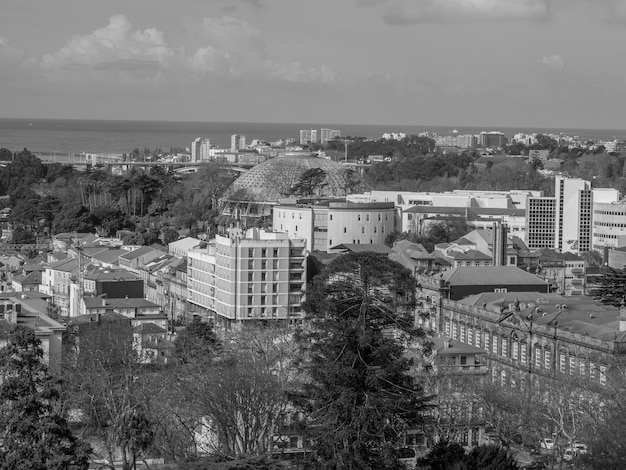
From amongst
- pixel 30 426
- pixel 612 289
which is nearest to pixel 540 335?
pixel 612 289

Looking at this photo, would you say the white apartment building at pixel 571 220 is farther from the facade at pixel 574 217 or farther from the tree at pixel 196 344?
the tree at pixel 196 344

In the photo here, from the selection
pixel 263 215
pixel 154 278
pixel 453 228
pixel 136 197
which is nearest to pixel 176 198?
pixel 136 197

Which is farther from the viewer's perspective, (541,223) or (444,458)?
(541,223)

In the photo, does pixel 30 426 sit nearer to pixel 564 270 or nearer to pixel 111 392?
pixel 111 392

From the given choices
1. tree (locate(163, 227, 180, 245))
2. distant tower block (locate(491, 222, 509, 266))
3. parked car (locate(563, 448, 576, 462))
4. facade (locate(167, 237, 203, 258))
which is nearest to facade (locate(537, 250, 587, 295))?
distant tower block (locate(491, 222, 509, 266))

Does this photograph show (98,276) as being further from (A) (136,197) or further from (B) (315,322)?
(A) (136,197)

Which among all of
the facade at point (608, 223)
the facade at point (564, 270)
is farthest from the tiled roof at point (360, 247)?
the facade at point (608, 223)
